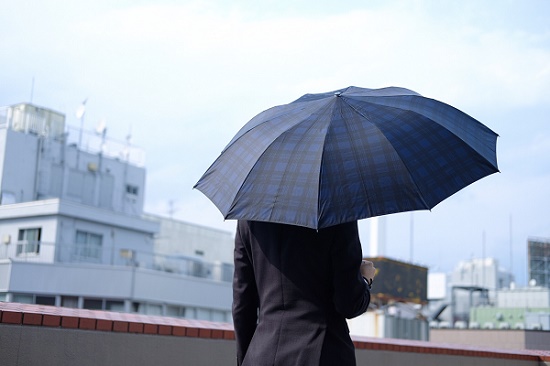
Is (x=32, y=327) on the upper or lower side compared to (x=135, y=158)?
lower

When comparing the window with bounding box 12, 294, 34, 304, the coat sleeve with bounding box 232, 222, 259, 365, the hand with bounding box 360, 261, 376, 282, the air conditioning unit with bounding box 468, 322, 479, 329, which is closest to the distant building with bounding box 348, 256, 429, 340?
the air conditioning unit with bounding box 468, 322, 479, 329

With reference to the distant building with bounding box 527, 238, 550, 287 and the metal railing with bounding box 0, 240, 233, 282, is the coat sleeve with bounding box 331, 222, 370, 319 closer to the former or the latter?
the metal railing with bounding box 0, 240, 233, 282

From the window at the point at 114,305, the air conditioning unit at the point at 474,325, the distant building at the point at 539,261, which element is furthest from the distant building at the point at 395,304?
the distant building at the point at 539,261

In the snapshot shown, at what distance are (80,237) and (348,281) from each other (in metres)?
39.9

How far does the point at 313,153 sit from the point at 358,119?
33cm

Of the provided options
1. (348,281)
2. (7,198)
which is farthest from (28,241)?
(348,281)

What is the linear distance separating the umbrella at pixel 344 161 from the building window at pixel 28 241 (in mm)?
37240

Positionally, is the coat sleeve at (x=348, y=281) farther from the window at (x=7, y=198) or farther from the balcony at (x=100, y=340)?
the window at (x=7, y=198)

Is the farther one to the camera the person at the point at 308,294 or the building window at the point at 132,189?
the building window at the point at 132,189

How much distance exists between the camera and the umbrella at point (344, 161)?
3.07 meters

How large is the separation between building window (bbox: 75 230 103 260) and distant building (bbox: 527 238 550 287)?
Answer: 107 feet

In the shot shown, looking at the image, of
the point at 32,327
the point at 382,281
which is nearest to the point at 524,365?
the point at 32,327

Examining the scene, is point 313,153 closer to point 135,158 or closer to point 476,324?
point 476,324

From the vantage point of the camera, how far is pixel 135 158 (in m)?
53.7
